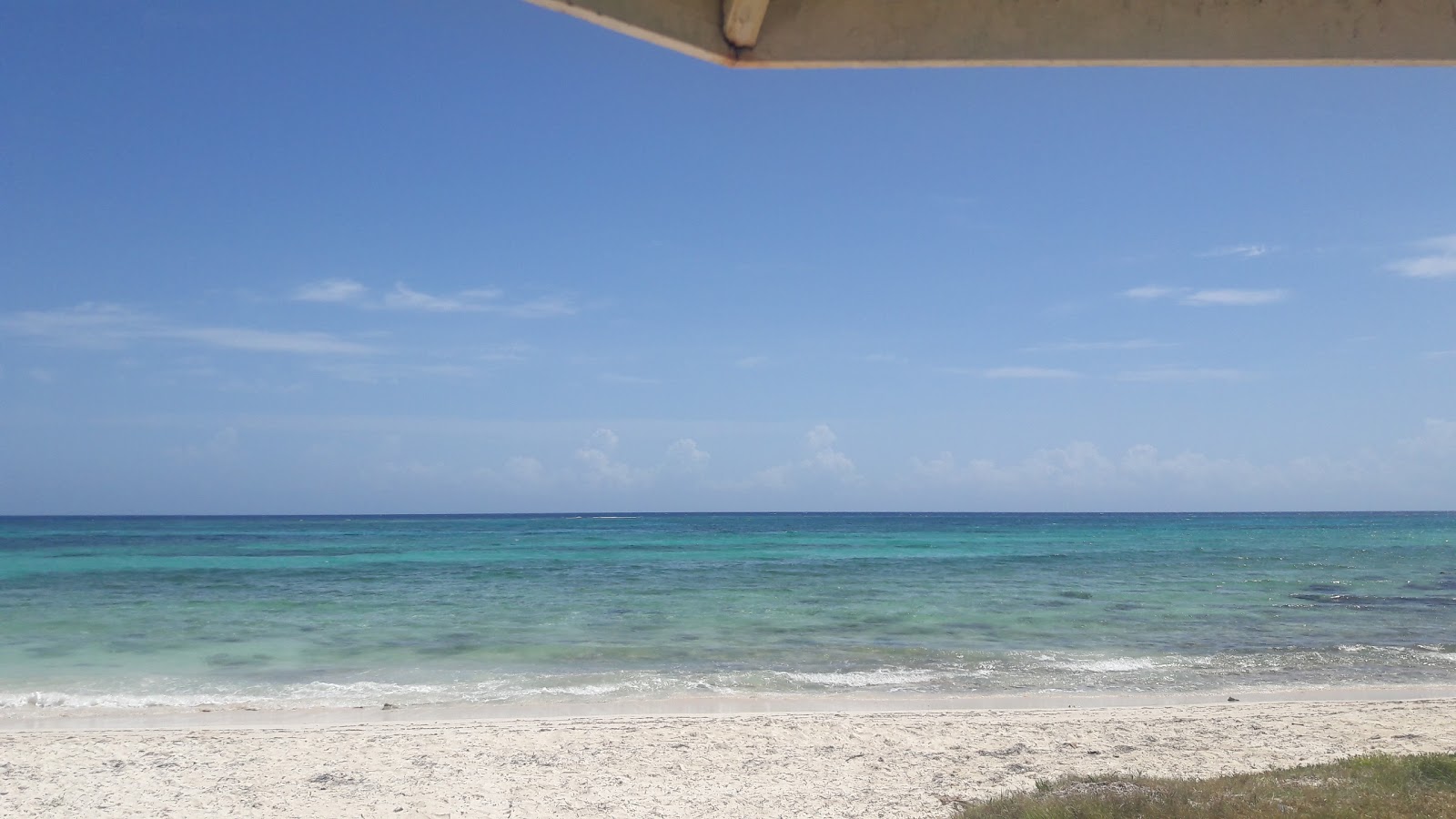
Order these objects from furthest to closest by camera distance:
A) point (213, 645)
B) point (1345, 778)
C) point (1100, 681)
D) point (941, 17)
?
point (213, 645) → point (1100, 681) → point (1345, 778) → point (941, 17)

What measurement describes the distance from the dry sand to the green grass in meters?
0.66

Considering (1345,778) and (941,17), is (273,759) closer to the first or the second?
(941,17)

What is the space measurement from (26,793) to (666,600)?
14345mm

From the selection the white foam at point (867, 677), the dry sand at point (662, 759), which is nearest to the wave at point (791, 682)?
the white foam at point (867, 677)

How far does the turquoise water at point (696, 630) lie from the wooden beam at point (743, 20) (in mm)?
8225

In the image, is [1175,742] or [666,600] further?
[666,600]

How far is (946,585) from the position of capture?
81.4 feet

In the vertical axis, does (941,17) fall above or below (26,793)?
above

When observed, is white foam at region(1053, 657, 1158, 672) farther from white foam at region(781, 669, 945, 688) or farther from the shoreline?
white foam at region(781, 669, 945, 688)

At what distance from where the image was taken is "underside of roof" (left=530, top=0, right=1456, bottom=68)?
13.6ft

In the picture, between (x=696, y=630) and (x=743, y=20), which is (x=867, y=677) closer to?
(x=696, y=630)

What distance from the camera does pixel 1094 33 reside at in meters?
4.15

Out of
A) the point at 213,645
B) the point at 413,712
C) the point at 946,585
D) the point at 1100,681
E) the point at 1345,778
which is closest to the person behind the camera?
the point at 1345,778

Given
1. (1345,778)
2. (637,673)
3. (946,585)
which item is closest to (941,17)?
(1345,778)
